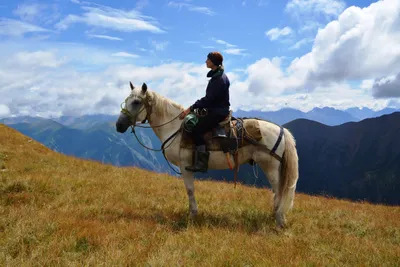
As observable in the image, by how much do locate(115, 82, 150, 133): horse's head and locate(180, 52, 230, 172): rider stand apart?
155 centimetres

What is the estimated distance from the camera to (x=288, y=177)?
8.72 m

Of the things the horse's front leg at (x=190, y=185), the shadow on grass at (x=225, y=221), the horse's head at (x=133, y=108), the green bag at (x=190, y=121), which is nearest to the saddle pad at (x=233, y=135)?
the green bag at (x=190, y=121)

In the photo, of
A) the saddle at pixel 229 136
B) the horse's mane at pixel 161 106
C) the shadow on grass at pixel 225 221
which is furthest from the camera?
the horse's mane at pixel 161 106

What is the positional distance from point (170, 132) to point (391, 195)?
224 meters

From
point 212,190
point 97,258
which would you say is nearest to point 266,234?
point 97,258

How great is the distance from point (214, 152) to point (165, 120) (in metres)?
1.87

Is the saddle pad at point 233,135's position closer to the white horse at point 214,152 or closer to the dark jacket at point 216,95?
the white horse at point 214,152

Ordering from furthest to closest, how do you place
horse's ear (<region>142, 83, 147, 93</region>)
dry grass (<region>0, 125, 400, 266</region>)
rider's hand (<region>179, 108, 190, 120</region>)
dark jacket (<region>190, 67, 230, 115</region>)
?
rider's hand (<region>179, 108, 190, 120</region>) → horse's ear (<region>142, 83, 147, 93</region>) → dark jacket (<region>190, 67, 230, 115</region>) → dry grass (<region>0, 125, 400, 266</region>)

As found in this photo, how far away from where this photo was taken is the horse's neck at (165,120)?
926cm

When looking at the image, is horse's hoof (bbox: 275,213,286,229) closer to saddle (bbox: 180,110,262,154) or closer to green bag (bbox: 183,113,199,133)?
saddle (bbox: 180,110,262,154)

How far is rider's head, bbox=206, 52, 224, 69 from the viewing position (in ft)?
27.5

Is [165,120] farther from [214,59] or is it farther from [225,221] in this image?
[225,221]

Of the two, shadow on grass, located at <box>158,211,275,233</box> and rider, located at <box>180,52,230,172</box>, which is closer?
shadow on grass, located at <box>158,211,275,233</box>

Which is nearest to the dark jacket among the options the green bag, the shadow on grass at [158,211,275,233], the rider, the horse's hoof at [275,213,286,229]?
the rider
